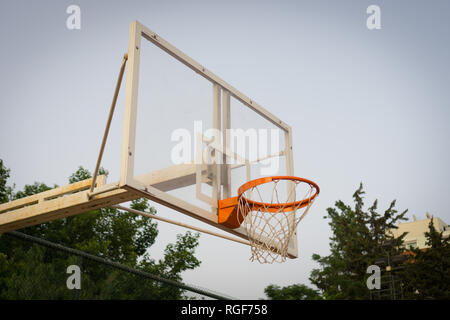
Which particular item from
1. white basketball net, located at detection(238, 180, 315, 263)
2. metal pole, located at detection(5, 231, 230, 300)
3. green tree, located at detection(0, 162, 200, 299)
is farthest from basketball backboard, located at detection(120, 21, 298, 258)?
green tree, located at detection(0, 162, 200, 299)

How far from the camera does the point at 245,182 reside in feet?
16.8

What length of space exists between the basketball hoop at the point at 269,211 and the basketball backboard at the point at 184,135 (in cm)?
15

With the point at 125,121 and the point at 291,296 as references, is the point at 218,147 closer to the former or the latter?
the point at 125,121

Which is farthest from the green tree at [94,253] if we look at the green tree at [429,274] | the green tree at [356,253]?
the green tree at [429,274]

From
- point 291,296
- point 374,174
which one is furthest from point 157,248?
point 374,174

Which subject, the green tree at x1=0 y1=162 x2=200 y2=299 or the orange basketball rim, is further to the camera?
the green tree at x1=0 y1=162 x2=200 y2=299

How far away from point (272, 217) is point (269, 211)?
70 millimetres

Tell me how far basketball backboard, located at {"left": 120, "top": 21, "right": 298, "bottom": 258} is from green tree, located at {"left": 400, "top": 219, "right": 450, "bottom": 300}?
558 inches

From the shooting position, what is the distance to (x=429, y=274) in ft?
59.8

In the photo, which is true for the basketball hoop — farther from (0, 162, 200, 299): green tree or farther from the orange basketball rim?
(0, 162, 200, 299): green tree

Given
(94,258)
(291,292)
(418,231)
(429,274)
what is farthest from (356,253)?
Result: (94,258)

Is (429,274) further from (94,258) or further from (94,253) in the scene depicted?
(94,258)

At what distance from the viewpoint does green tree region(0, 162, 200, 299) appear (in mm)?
5840

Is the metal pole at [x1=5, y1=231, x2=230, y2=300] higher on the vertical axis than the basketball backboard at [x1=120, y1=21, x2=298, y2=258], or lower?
lower
